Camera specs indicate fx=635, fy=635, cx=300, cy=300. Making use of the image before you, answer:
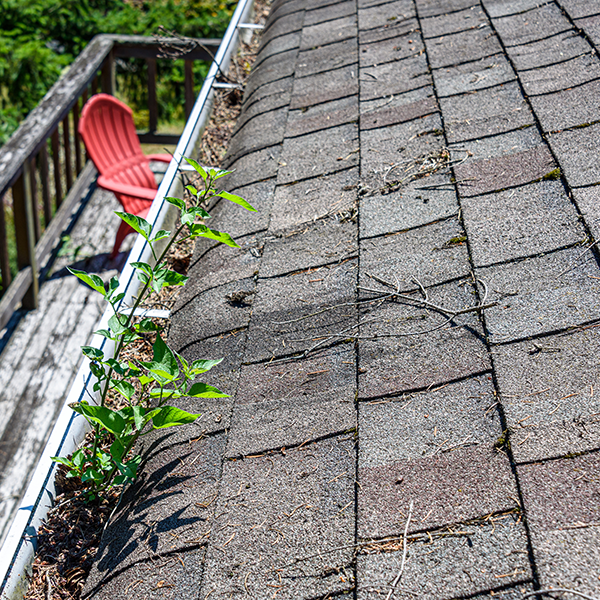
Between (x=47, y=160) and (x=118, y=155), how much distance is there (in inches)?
26.5

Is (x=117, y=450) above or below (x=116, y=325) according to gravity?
below

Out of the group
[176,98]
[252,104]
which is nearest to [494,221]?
[252,104]

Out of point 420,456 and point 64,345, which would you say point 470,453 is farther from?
point 64,345

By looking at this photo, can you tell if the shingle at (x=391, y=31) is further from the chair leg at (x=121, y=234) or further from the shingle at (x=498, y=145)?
the chair leg at (x=121, y=234)

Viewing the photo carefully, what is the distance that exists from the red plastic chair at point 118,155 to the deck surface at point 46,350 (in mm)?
464

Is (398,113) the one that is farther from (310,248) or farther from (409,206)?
(310,248)

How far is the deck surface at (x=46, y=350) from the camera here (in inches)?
180

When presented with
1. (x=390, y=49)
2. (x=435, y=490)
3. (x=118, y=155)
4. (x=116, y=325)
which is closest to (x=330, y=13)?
(x=390, y=49)

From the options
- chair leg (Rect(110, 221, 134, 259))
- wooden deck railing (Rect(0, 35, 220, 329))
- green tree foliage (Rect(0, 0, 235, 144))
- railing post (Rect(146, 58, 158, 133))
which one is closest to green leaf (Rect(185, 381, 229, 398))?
wooden deck railing (Rect(0, 35, 220, 329))

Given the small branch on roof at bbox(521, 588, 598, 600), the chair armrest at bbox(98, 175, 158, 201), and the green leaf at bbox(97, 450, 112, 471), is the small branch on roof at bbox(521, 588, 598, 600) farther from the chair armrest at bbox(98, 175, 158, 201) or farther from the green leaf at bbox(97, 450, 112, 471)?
the chair armrest at bbox(98, 175, 158, 201)

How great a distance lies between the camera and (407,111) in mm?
2648

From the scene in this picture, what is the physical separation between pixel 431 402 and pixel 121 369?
85 centimetres

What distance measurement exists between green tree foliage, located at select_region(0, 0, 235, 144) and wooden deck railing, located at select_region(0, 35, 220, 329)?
1174 mm

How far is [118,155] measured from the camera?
6.21 m
